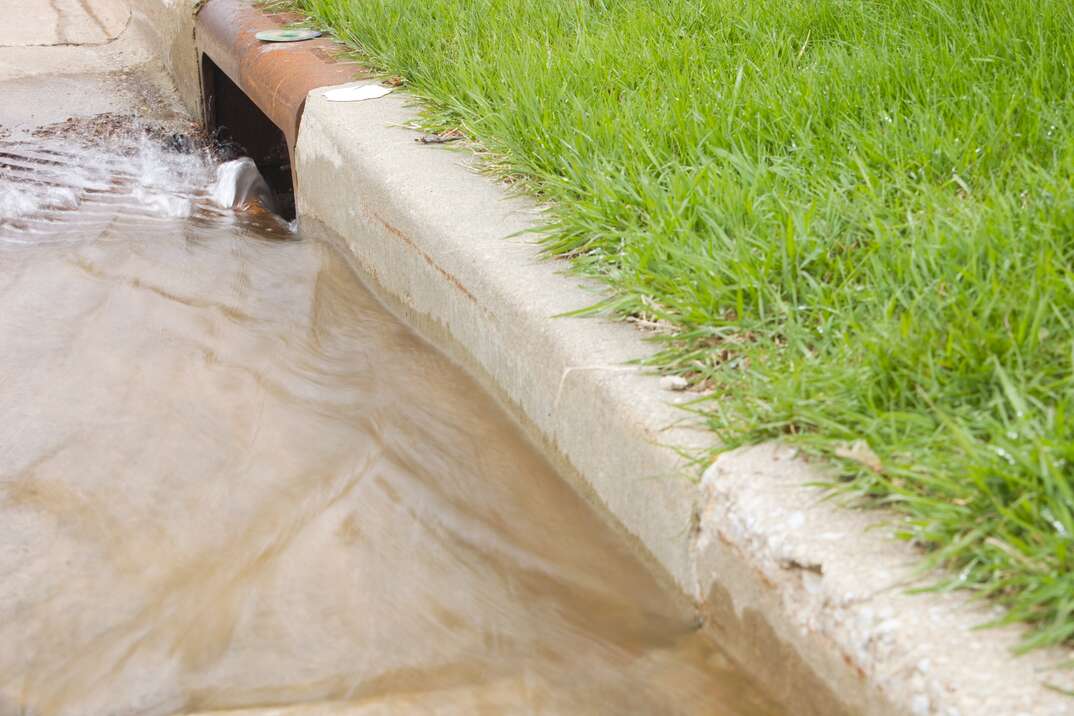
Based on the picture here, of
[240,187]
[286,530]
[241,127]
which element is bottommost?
[241,127]

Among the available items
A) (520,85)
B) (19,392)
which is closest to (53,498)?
(19,392)

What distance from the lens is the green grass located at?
58.2 inches

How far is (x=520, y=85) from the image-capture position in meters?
2.92

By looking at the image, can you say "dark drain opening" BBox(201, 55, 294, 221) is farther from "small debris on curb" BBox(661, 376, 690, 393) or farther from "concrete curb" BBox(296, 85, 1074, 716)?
"small debris on curb" BBox(661, 376, 690, 393)

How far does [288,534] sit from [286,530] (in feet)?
0.05

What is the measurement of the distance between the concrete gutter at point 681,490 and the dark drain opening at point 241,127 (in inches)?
84.3

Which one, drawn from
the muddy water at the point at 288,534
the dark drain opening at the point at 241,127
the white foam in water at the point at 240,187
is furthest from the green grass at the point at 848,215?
the dark drain opening at the point at 241,127

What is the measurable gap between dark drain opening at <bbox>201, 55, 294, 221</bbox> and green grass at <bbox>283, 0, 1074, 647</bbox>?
171cm

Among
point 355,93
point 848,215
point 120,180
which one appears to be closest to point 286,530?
point 848,215

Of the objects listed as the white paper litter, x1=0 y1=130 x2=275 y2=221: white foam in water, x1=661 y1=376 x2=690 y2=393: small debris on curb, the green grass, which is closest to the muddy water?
x1=661 y1=376 x2=690 y2=393: small debris on curb

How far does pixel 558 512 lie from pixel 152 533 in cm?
78

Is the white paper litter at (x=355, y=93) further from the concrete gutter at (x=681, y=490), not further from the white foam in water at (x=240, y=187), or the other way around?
the white foam in water at (x=240, y=187)

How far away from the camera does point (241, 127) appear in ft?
16.5

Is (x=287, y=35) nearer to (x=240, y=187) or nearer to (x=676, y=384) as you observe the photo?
(x=240, y=187)
